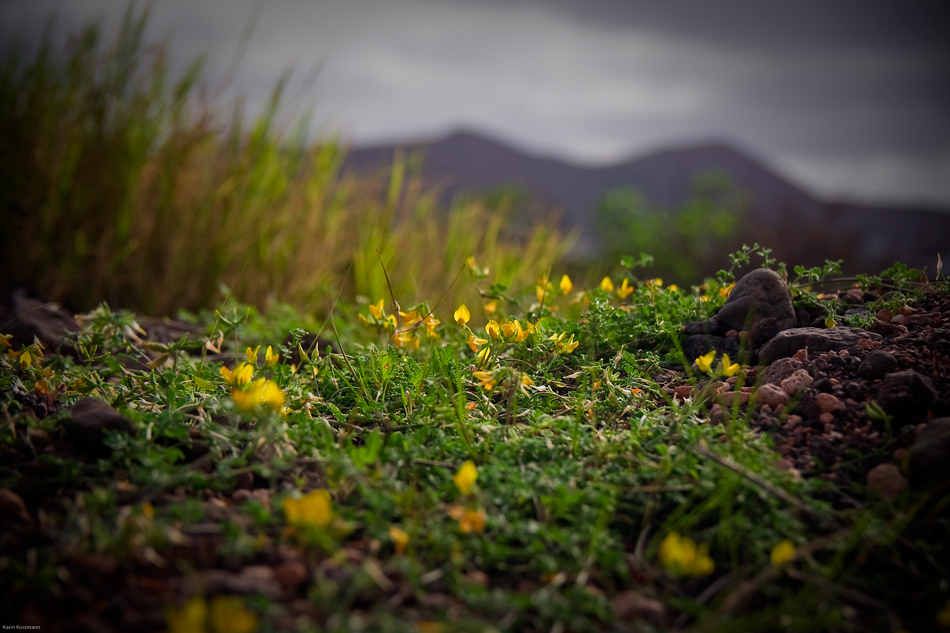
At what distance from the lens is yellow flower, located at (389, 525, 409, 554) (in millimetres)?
965

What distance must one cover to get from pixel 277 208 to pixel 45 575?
11.6 feet

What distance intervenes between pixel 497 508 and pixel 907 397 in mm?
984

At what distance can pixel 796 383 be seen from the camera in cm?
146

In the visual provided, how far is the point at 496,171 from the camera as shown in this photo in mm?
23078

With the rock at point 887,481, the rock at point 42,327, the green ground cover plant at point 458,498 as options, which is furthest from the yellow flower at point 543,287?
the rock at point 42,327

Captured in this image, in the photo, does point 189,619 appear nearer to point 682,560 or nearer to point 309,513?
point 309,513

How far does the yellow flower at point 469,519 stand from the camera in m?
1.01

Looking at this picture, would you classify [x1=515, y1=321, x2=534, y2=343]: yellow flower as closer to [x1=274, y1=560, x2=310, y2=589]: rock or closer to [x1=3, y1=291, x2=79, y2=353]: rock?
[x1=274, y1=560, x2=310, y2=589]: rock

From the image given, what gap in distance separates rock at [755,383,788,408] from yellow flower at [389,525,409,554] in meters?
0.96

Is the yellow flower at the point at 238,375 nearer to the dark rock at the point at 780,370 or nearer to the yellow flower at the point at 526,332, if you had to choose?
the yellow flower at the point at 526,332

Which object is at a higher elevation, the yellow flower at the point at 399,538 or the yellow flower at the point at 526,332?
the yellow flower at the point at 526,332

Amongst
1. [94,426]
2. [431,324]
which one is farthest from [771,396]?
[94,426]

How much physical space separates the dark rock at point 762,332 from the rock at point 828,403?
339mm

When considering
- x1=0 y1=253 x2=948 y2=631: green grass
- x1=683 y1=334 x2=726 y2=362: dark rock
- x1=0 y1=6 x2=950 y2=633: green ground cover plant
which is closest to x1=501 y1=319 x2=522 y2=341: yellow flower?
x1=0 y1=6 x2=950 y2=633: green ground cover plant
